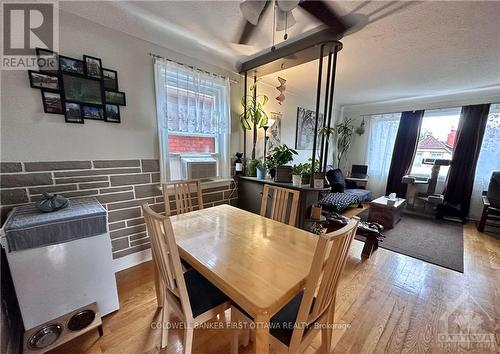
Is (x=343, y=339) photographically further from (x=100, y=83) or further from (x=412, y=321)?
(x=100, y=83)

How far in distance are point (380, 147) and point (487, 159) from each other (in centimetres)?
170

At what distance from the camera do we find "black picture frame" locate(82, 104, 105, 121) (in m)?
1.62

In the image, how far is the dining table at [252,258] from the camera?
0.77 metres

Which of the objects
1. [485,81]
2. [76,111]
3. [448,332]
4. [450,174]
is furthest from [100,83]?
[450,174]

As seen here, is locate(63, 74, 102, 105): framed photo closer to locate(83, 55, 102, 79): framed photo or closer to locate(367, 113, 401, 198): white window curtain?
locate(83, 55, 102, 79): framed photo

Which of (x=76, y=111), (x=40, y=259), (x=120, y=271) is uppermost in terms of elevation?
(x=76, y=111)

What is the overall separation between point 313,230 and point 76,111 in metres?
2.53

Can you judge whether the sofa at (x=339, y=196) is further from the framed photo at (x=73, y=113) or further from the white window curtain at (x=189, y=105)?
the framed photo at (x=73, y=113)

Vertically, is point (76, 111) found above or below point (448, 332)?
above

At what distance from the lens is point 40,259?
114cm

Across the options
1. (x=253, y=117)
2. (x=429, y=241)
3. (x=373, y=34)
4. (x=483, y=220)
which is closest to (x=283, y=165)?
(x=253, y=117)

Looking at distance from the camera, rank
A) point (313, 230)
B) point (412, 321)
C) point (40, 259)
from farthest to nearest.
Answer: point (313, 230) → point (412, 321) → point (40, 259)

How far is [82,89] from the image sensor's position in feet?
5.24

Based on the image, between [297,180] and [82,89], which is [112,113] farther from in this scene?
[297,180]
